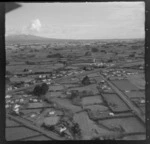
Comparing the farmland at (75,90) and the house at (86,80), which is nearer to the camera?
the farmland at (75,90)

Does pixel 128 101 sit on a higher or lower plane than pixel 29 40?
lower

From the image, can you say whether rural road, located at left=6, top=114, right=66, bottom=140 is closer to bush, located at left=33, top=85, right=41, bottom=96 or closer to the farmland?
the farmland

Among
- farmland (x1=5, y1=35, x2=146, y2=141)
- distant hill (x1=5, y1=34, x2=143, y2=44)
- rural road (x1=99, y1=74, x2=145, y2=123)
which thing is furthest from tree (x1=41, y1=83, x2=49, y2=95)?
rural road (x1=99, y1=74, x2=145, y2=123)

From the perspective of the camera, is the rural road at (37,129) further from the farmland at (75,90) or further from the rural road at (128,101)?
the rural road at (128,101)

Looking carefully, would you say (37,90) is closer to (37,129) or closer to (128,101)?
(37,129)

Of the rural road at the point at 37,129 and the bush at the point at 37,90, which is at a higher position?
the bush at the point at 37,90

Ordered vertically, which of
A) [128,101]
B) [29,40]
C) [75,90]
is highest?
[29,40]

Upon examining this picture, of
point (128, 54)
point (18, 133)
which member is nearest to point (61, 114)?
point (18, 133)

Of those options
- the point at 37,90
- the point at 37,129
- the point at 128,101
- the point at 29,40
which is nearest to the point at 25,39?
the point at 29,40

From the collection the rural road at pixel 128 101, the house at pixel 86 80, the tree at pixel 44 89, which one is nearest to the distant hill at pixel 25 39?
the tree at pixel 44 89
